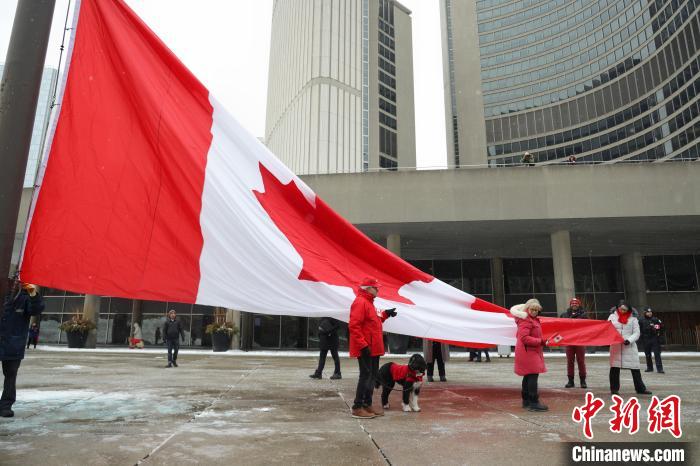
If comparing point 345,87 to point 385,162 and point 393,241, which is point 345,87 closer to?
point 385,162

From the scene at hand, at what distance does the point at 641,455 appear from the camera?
151 inches

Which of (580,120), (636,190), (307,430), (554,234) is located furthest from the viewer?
(580,120)

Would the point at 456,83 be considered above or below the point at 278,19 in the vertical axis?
below

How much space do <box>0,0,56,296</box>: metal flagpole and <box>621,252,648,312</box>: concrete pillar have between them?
103 feet

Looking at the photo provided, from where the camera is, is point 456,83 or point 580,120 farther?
point 456,83

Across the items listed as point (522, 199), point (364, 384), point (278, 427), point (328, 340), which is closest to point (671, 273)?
point (522, 199)

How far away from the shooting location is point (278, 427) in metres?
4.89

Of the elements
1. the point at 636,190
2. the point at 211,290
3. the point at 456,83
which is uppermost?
the point at 456,83

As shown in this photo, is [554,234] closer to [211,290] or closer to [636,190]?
[636,190]

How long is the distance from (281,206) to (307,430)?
8.93ft

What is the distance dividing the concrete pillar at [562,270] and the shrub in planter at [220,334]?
1652cm

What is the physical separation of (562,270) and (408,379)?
20.2 metres

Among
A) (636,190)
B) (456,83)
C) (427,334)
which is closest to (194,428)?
(427,334)

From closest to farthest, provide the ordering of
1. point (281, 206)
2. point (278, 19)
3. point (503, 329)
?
point (281, 206) < point (503, 329) < point (278, 19)
